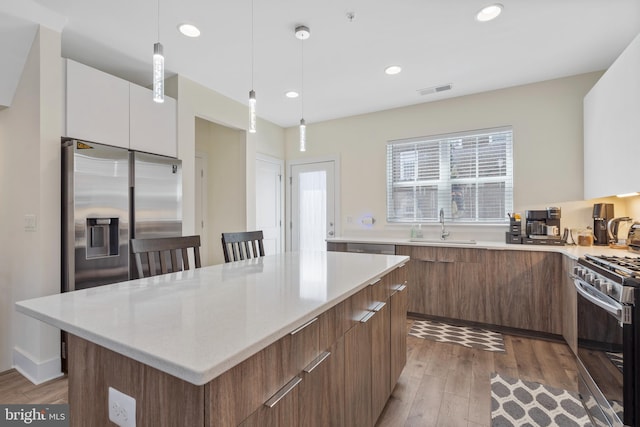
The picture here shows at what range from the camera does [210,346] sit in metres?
0.72

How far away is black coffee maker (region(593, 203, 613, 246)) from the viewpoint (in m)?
2.89

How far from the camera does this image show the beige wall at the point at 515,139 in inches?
127

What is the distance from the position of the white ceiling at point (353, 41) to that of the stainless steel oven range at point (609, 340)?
6.07 ft

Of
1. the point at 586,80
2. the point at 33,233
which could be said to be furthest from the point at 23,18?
the point at 586,80

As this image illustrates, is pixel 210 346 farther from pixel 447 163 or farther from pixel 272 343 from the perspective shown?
pixel 447 163

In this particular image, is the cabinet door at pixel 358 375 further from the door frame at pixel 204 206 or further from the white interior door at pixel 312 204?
the door frame at pixel 204 206

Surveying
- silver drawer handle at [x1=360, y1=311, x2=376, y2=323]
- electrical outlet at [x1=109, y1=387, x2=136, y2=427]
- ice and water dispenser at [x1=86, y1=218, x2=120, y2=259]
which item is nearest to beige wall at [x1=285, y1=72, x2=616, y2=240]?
silver drawer handle at [x1=360, y1=311, x2=376, y2=323]

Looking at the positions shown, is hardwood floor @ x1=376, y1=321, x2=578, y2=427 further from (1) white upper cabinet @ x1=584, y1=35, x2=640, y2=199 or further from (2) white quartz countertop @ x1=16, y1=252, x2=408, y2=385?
(1) white upper cabinet @ x1=584, y1=35, x2=640, y2=199

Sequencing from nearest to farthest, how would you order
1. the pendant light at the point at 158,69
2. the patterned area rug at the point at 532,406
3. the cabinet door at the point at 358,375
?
the cabinet door at the point at 358,375 < the pendant light at the point at 158,69 < the patterned area rug at the point at 532,406

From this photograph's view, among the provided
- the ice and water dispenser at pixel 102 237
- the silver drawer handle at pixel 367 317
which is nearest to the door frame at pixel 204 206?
the ice and water dispenser at pixel 102 237

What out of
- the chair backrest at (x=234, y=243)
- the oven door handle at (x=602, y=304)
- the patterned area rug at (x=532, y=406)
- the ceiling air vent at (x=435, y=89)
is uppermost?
the ceiling air vent at (x=435, y=89)

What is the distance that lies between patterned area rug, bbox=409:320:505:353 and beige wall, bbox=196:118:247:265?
8.19 ft

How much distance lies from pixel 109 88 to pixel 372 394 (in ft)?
10.2

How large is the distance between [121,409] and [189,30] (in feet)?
8.64
